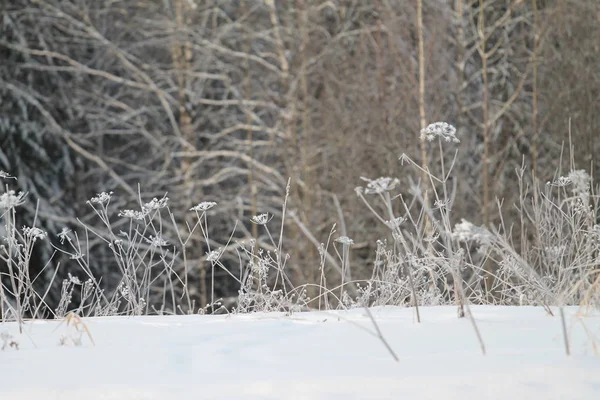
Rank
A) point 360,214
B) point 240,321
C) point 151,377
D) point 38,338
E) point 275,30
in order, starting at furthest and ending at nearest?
point 275,30 → point 360,214 → point 240,321 → point 38,338 → point 151,377

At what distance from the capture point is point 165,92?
10.4 m

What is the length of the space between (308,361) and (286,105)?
8.83 meters

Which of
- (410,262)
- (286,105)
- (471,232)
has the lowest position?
(286,105)

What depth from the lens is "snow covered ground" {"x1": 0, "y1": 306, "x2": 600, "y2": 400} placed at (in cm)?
117

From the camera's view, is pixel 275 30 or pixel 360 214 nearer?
pixel 360 214

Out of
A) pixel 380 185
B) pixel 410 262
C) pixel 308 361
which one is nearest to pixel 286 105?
pixel 410 262

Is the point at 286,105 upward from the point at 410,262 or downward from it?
downward

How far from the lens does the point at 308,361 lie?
1380 millimetres

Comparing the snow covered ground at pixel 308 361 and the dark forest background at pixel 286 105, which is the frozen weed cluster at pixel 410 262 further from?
the dark forest background at pixel 286 105

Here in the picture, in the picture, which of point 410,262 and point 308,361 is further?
point 410,262

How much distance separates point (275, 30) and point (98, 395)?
923 centimetres

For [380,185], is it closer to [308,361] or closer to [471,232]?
→ [471,232]

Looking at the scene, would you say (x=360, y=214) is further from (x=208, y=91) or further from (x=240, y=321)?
(x=240, y=321)

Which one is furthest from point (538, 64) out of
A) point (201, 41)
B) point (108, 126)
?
point (108, 126)
